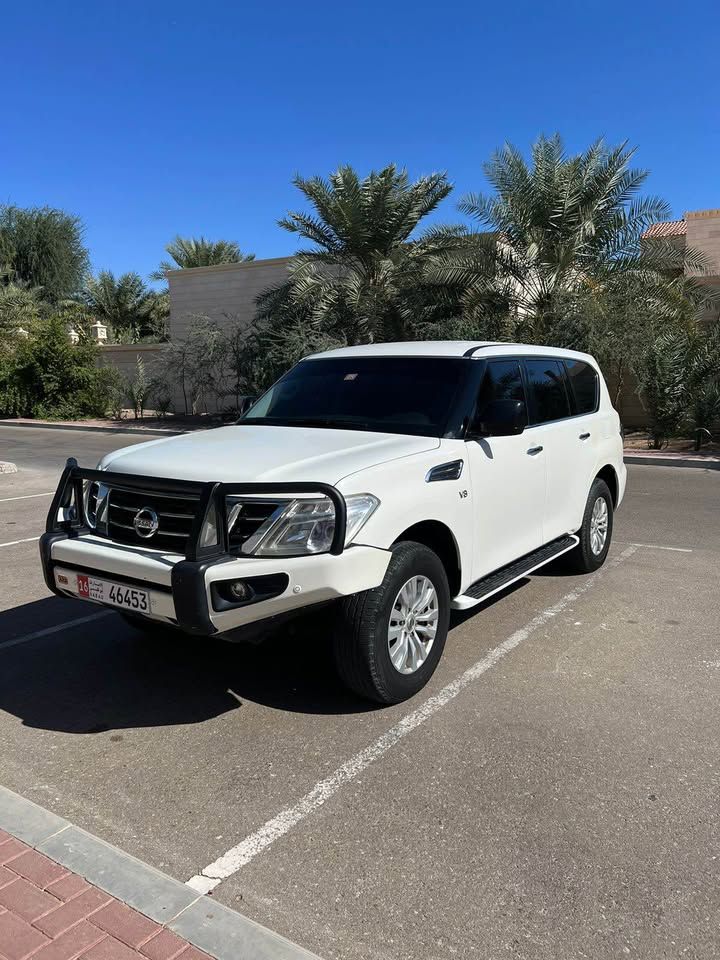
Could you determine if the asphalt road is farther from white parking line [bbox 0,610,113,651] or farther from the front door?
the front door

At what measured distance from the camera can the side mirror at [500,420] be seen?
14.9ft

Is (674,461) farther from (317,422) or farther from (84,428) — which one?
(84,428)

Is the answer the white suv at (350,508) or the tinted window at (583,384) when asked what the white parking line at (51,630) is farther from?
the tinted window at (583,384)

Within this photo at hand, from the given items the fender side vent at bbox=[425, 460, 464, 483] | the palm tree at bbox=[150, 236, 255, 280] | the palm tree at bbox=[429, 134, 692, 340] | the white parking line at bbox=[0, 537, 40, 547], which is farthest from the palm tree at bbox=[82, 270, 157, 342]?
the fender side vent at bbox=[425, 460, 464, 483]

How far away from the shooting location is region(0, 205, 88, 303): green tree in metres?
44.5

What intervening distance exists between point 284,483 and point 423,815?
1.50m

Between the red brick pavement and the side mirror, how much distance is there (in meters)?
3.02

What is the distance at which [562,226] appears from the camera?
57.9 feet

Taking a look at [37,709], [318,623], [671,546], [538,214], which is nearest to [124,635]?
[37,709]

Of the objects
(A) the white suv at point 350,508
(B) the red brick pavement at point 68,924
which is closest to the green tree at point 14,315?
(A) the white suv at point 350,508

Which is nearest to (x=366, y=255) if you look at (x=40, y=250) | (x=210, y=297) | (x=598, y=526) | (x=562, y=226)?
(x=562, y=226)

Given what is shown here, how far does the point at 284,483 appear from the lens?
3590 millimetres

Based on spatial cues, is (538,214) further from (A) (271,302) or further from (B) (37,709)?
(B) (37,709)

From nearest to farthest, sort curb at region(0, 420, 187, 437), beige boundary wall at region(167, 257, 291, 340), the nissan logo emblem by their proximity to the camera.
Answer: the nissan logo emblem < curb at region(0, 420, 187, 437) < beige boundary wall at region(167, 257, 291, 340)
